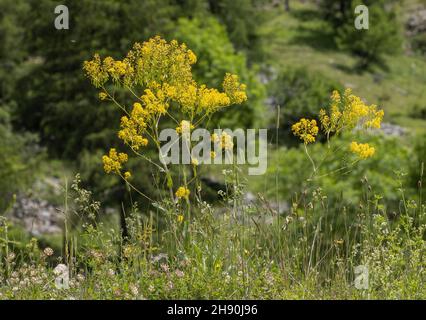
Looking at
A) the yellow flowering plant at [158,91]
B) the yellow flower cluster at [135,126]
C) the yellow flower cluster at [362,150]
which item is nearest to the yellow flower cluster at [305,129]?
the yellow flower cluster at [362,150]

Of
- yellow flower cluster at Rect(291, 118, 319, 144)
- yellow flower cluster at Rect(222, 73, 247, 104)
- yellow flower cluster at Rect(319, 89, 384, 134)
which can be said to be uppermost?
yellow flower cluster at Rect(222, 73, 247, 104)

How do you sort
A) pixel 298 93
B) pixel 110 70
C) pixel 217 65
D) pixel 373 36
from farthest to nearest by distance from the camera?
1. pixel 373 36
2. pixel 298 93
3. pixel 217 65
4. pixel 110 70

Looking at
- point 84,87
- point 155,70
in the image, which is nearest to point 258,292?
point 155,70

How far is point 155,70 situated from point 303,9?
232 feet

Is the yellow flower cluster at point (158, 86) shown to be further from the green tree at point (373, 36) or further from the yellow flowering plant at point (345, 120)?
the green tree at point (373, 36)

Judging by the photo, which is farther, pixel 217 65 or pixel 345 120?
pixel 217 65

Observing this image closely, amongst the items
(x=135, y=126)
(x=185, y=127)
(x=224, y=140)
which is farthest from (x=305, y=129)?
(x=135, y=126)

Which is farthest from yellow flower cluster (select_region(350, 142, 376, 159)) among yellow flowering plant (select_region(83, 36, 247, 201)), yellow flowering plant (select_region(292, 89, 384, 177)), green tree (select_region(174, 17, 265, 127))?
green tree (select_region(174, 17, 265, 127))

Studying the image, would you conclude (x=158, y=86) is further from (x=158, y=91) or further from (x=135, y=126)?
(x=135, y=126)

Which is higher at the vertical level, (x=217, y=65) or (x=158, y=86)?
(x=158, y=86)

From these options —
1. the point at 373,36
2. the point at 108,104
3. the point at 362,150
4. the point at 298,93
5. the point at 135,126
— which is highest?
the point at 135,126

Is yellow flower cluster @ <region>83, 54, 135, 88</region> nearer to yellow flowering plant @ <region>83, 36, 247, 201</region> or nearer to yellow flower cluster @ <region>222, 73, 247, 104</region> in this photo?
yellow flowering plant @ <region>83, 36, 247, 201</region>

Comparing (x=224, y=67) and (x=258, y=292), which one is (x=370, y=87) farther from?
(x=258, y=292)

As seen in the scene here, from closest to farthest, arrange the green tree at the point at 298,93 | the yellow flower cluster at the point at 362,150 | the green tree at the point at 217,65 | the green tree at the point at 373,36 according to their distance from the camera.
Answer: the yellow flower cluster at the point at 362,150, the green tree at the point at 217,65, the green tree at the point at 298,93, the green tree at the point at 373,36
